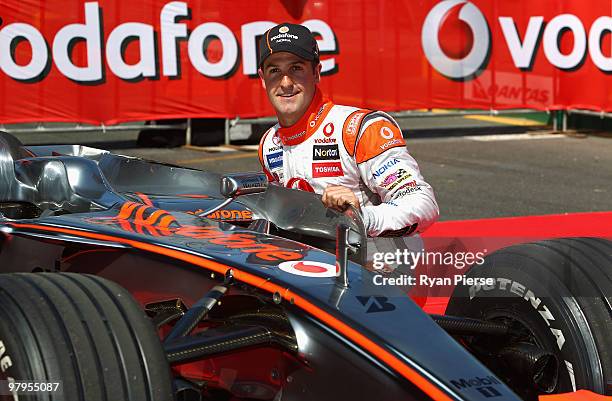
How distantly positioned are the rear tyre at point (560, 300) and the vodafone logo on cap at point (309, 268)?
2.31 feet

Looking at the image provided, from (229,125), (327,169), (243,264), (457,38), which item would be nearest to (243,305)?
(243,264)

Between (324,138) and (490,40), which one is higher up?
(490,40)

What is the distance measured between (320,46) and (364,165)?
29.5 ft

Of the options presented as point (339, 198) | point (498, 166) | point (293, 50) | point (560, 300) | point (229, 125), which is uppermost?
point (293, 50)

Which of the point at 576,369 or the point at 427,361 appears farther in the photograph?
the point at 576,369

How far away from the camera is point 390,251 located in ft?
12.4

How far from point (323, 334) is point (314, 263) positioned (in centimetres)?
36

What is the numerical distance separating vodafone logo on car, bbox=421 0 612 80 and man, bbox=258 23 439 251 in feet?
31.1

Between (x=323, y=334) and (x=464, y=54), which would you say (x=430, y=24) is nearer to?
(x=464, y=54)

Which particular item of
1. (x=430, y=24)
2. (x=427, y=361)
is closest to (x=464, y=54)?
(x=430, y=24)

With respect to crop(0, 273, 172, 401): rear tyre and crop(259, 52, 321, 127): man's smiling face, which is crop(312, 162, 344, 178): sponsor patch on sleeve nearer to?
crop(259, 52, 321, 127): man's smiling face

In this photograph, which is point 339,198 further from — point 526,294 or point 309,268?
point 526,294

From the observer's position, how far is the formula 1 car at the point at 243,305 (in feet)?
9.24

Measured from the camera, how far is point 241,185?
3770 mm
